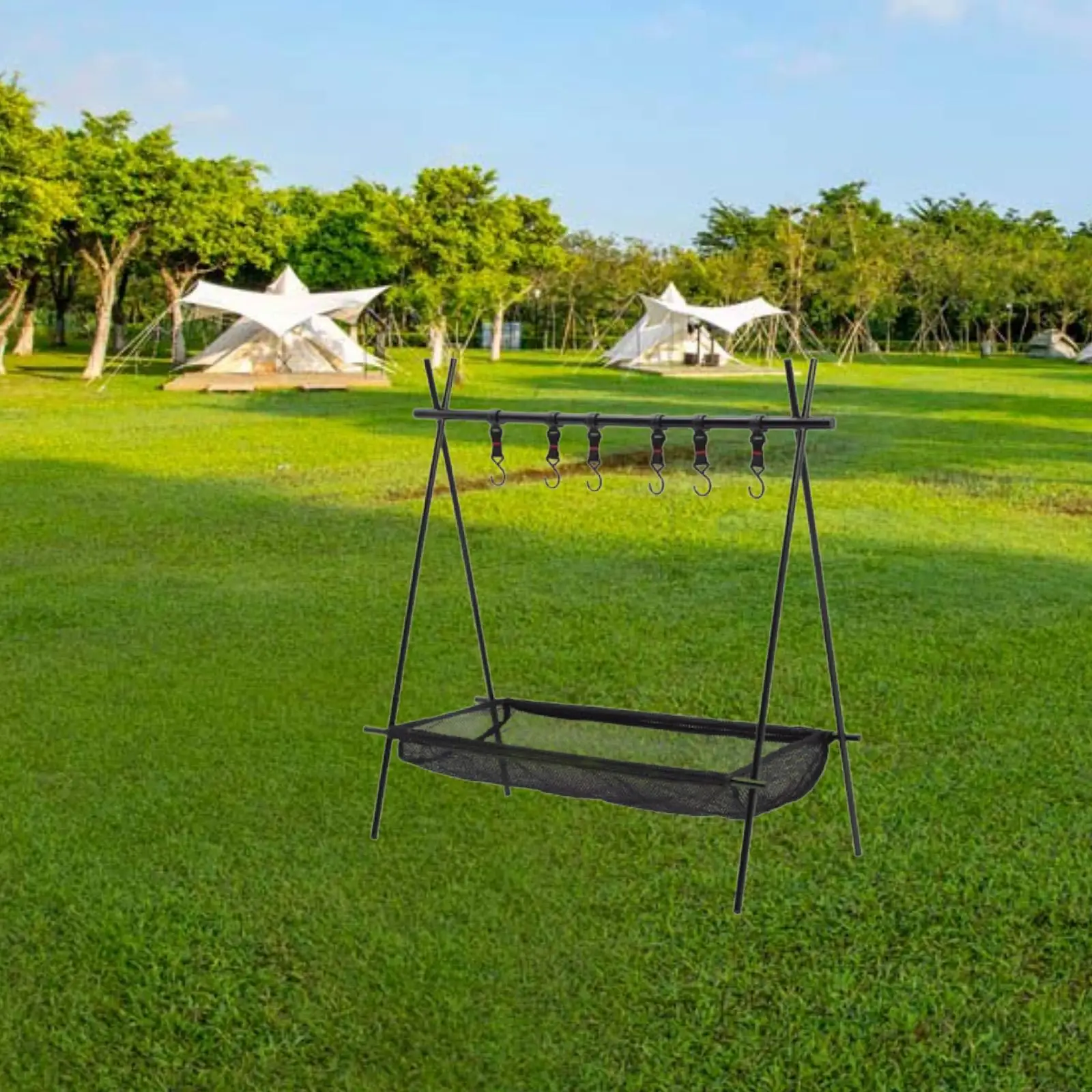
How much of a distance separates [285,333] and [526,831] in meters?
24.2

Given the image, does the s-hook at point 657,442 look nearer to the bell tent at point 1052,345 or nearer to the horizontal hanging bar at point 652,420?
the horizontal hanging bar at point 652,420

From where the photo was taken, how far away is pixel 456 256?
27.4 meters

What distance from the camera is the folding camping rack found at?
3490 mm

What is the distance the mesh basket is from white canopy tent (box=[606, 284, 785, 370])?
3054 centimetres

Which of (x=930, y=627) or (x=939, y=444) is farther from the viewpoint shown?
(x=939, y=444)

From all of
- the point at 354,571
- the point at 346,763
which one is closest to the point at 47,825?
the point at 346,763

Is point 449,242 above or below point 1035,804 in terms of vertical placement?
above

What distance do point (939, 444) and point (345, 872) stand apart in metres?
12.7

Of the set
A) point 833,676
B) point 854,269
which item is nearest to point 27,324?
point 854,269

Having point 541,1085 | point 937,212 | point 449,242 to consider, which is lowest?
point 541,1085

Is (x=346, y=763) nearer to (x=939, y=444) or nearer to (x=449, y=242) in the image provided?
(x=939, y=444)

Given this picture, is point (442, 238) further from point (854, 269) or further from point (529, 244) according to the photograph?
point (854, 269)

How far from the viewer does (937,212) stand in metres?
68.6

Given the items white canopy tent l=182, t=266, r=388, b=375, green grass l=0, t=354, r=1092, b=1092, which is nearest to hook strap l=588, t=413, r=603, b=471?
green grass l=0, t=354, r=1092, b=1092
